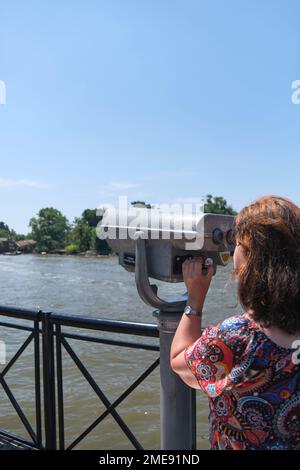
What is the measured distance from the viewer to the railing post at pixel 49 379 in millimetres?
2746

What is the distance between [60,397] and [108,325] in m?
0.71

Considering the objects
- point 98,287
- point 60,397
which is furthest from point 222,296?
point 60,397

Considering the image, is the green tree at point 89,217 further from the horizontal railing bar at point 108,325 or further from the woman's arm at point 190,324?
the woman's arm at point 190,324

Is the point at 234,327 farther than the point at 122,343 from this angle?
No

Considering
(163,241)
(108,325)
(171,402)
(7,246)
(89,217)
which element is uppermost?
(89,217)

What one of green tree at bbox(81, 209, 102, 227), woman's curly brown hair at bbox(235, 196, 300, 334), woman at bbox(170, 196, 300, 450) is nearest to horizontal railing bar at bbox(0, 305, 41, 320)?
woman at bbox(170, 196, 300, 450)

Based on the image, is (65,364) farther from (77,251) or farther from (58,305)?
(77,251)

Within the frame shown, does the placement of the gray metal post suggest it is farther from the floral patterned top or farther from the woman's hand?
the floral patterned top

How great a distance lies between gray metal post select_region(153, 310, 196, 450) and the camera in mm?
1910

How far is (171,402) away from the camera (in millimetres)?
1934

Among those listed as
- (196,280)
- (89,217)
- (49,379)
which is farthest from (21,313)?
(89,217)

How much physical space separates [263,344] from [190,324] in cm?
26

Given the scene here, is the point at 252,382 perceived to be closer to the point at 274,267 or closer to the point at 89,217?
the point at 274,267

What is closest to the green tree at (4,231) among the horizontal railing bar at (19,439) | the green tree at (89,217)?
the green tree at (89,217)
